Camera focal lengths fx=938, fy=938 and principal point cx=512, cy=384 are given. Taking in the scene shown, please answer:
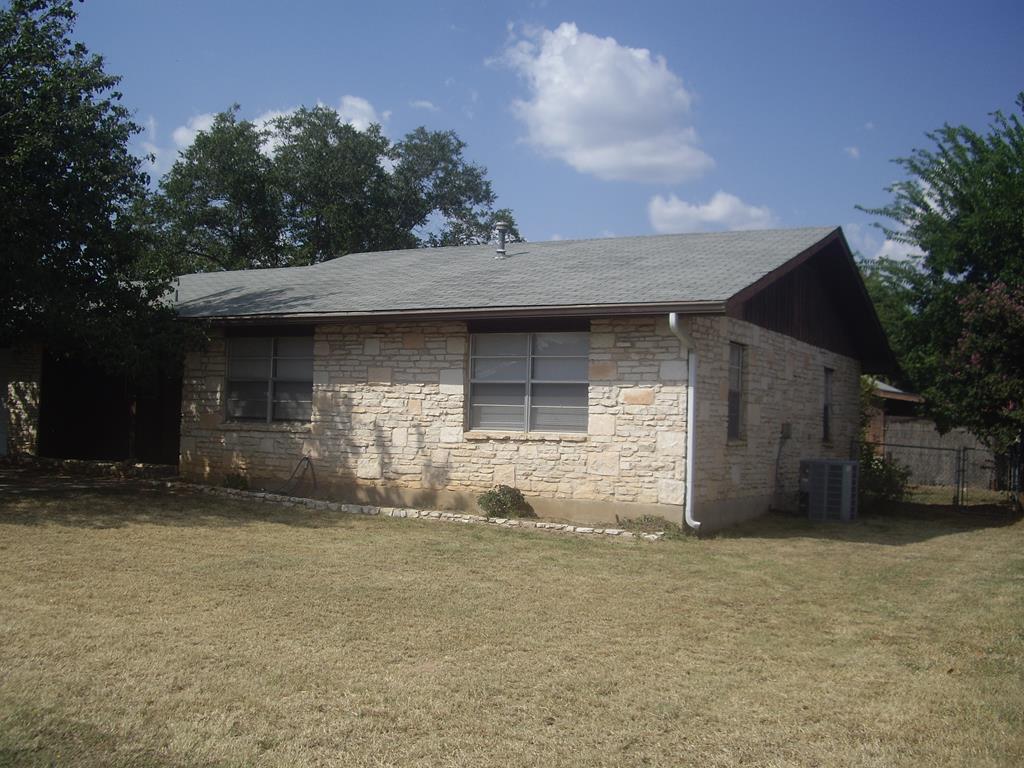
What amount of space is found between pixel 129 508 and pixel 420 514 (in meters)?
3.91

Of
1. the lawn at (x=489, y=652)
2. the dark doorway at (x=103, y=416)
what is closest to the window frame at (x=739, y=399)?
the lawn at (x=489, y=652)

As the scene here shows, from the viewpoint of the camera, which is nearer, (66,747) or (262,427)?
(66,747)

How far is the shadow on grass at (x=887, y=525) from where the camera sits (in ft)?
42.2

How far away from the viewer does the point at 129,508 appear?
12648 mm

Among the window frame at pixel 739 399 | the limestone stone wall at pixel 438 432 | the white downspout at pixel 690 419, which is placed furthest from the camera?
the window frame at pixel 739 399

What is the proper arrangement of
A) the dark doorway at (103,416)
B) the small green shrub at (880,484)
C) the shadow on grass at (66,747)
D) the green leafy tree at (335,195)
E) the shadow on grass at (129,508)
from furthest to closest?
the green leafy tree at (335,195), the dark doorway at (103,416), the small green shrub at (880,484), the shadow on grass at (129,508), the shadow on grass at (66,747)

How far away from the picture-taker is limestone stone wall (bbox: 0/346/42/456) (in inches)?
721

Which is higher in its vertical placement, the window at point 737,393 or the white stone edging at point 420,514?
the window at point 737,393

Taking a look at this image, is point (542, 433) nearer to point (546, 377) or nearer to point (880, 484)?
point (546, 377)

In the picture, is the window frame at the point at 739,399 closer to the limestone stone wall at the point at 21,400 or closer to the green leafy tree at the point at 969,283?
the green leafy tree at the point at 969,283

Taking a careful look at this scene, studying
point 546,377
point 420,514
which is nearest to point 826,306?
point 546,377

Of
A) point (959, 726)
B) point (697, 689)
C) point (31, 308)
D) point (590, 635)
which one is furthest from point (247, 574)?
point (31, 308)

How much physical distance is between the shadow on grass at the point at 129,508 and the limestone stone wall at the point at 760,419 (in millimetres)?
5021

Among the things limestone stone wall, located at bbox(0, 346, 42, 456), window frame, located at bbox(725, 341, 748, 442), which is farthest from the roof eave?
limestone stone wall, located at bbox(0, 346, 42, 456)
